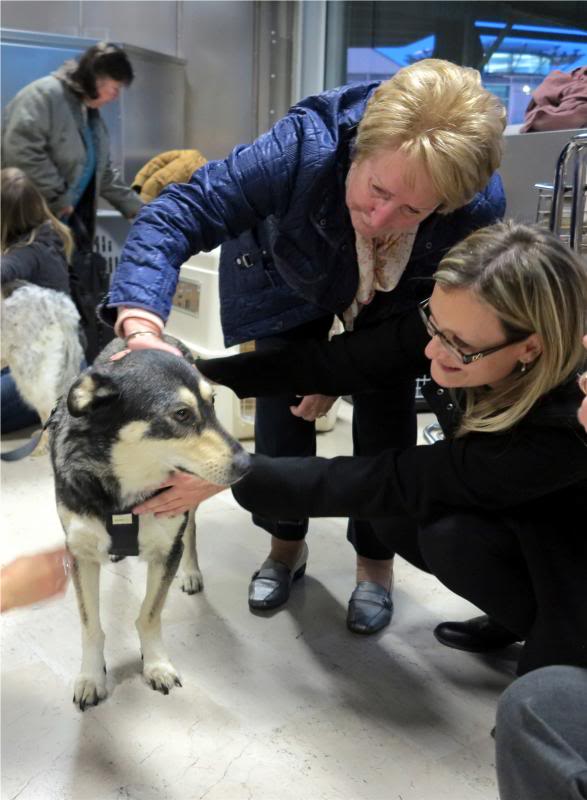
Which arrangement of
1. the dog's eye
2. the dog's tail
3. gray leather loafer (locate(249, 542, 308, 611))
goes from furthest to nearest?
the dog's tail
gray leather loafer (locate(249, 542, 308, 611))
the dog's eye

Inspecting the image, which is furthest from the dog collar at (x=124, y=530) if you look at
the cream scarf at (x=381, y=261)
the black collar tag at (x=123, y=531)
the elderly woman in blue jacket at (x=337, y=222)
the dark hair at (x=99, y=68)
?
the dark hair at (x=99, y=68)

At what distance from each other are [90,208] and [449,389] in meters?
3.26

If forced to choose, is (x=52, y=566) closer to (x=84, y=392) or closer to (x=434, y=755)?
(x=84, y=392)

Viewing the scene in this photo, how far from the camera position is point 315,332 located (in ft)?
6.35

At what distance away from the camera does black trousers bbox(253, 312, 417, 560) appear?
1947 millimetres

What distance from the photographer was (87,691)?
166 centimetres

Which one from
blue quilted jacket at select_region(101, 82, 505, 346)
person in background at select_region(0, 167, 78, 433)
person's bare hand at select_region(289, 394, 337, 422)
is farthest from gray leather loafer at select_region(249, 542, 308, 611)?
person in background at select_region(0, 167, 78, 433)

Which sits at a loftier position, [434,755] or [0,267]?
[0,267]

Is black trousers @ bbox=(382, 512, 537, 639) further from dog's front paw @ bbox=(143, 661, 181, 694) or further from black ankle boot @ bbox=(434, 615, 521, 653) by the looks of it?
dog's front paw @ bbox=(143, 661, 181, 694)

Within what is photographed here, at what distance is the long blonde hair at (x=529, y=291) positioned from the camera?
4.19ft

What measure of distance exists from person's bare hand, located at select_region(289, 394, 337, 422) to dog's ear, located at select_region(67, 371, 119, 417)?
0.59 metres

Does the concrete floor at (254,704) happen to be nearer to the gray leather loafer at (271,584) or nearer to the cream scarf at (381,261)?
the gray leather loafer at (271,584)

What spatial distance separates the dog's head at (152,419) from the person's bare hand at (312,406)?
0.41 m

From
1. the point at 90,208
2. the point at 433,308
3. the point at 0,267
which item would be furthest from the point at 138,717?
the point at 90,208
